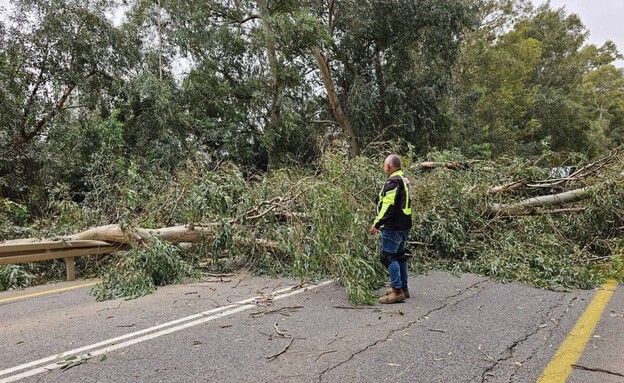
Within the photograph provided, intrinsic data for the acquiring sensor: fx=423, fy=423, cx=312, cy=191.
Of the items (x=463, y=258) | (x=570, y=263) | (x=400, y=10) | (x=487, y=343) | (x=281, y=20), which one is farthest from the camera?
(x=400, y=10)

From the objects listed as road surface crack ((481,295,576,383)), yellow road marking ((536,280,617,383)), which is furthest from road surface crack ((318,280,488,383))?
yellow road marking ((536,280,617,383))

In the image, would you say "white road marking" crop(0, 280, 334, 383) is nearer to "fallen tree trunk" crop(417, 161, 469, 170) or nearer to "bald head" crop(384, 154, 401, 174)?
"bald head" crop(384, 154, 401, 174)

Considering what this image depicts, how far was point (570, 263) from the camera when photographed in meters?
6.10

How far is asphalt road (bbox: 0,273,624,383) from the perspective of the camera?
3.06 metres

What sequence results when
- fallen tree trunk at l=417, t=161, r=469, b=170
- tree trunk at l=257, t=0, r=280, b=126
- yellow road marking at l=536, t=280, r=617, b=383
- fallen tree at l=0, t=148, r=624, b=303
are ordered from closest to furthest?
yellow road marking at l=536, t=280, r=617, b=383
fallen tree at l=0, t=148, r=624, b=303
fallen tree trunk at l=417, t=161, r=469, b=170
tree trunk at l=257, t=0, r=280, b=126

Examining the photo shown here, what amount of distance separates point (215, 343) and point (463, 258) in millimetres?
4559

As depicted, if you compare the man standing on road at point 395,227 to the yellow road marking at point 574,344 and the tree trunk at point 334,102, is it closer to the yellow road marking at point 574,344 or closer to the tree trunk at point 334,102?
the yellow road marking at point 574,344

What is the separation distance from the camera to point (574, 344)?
3.48 meters

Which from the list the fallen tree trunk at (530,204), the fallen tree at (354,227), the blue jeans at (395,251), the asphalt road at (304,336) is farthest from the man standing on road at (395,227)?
the fallen tree trunk at (530,204)

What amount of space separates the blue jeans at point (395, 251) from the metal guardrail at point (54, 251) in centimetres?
480

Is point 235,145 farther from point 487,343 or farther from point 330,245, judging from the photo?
point 487,343

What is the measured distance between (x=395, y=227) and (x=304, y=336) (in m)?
1.75

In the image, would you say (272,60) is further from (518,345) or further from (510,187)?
(518,345)

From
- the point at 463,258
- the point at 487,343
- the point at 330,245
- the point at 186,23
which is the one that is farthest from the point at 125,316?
the point at 186,23
